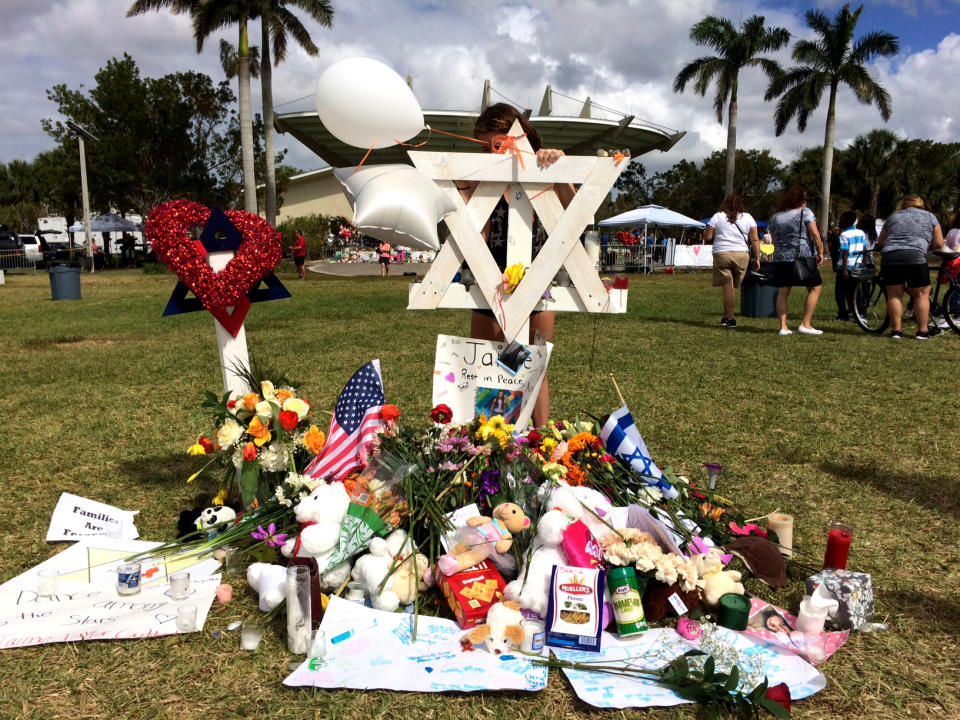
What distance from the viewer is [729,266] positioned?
901cm

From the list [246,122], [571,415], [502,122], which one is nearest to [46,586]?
[502,122]

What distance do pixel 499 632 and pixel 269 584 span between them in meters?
0.83

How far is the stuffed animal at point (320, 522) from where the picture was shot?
239 centimetres

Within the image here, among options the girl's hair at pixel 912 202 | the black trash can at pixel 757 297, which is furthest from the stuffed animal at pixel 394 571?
the black trash can at pixel 757 297

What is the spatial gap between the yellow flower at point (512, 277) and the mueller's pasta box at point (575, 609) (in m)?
1.42

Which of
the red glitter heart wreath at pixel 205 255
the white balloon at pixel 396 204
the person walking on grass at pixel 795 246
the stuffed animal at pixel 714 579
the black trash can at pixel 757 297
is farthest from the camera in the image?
the black trash can at pixel 757 297

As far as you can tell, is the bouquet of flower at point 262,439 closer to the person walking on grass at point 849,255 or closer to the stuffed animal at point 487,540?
the stuffed animal at point 487,540

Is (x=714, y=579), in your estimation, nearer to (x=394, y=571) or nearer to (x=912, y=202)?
(x=394, y=571)

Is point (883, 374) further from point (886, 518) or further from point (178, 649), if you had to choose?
point (178, 649)

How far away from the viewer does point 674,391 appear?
18.2ft

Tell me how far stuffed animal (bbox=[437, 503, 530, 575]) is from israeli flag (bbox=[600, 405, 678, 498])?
2.01 feet

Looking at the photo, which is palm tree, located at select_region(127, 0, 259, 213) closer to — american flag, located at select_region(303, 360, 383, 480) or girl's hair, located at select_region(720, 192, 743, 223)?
girl's hair, located at select_region(720, 192, 743, 223)

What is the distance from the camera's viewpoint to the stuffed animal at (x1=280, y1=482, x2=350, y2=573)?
2389mm

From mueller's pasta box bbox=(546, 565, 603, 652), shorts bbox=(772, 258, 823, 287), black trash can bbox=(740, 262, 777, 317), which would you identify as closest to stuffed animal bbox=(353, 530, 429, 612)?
mueller's pasta box bbox=(546, 565, 603, 652)
